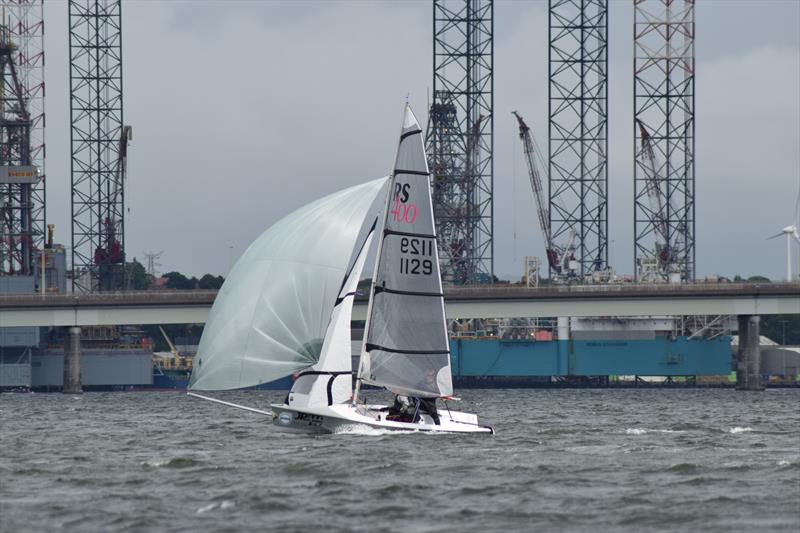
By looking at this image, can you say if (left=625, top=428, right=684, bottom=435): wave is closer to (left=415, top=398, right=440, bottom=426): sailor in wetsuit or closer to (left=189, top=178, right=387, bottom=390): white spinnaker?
(left=415, top=398, right=440, bottom=426): sailor in wetsuit

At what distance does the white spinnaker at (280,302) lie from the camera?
142 ft

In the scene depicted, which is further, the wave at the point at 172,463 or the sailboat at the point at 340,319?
the sailboat at the point at 340,319

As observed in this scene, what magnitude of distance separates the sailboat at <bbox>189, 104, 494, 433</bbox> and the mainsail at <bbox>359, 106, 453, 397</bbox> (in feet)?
0.09

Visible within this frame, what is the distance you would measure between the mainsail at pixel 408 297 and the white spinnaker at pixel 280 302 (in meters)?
1.12

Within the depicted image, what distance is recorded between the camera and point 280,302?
1718 inches

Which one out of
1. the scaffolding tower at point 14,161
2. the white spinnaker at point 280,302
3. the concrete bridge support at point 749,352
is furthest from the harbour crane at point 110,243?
the white spinnaker at point 280,302

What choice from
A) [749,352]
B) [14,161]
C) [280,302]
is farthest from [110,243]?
[280,302]

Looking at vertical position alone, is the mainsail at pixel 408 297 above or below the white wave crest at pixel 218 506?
above

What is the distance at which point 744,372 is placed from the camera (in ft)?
381

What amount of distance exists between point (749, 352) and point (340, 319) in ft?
250

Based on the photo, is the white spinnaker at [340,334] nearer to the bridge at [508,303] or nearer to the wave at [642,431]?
the wave at [642,431]

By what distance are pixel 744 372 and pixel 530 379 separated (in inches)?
937

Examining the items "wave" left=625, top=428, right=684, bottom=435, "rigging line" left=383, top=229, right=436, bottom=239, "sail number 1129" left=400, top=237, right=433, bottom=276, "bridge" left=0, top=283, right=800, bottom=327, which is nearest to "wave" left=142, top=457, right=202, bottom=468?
"sail number 1129" left=400, top=237, right=433, bottom=276

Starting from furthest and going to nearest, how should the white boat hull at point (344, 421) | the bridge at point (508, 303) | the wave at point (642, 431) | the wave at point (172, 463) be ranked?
1. the bridge at point (508, 303)
2. the wave at point (642, 431)
3. the white boat hull at point (344, 421)
4. the wave at point (172, 463)
